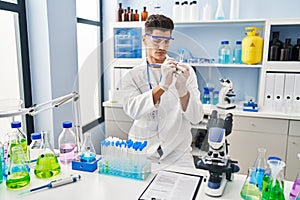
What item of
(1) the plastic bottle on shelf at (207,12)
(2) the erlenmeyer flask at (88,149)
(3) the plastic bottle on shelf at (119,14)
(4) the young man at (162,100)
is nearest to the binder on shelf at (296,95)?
(1) the plastic bottle on shelf at (207,12)

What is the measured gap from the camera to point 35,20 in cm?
200

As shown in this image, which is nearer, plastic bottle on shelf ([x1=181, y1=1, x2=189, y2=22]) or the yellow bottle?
the yellow bottle

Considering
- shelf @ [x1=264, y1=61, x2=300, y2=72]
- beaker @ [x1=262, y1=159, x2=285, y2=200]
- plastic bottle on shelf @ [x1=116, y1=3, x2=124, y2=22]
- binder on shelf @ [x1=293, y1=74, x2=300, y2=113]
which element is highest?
plastic bottle on shelf @ [x1=116, y1=3, x2=124, y2=22]

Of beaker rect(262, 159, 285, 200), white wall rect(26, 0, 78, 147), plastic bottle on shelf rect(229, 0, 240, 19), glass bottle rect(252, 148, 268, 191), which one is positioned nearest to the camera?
beaker rect(262, 159, 285, 200)

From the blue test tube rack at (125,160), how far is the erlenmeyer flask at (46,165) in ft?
0.65

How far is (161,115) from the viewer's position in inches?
48.4

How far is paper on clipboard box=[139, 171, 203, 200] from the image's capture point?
98cm

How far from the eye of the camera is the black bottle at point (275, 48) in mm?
2301

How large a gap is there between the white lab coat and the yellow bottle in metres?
1.32

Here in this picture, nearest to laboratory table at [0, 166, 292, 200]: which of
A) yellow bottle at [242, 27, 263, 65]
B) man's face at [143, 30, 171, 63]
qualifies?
man's face at [143, 30, 171, 63]

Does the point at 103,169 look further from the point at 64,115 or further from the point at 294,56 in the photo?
the point at 294,56

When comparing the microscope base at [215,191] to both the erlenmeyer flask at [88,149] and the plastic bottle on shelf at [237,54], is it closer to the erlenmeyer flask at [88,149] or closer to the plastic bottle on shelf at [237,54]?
the erlenmeyer flask at [88,149]

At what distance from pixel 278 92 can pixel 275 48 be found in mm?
392

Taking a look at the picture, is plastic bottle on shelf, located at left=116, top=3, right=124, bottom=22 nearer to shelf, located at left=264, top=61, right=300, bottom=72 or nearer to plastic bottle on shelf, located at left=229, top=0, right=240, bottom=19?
plastic bottle on shelf, located at left=229, top=0, right=240, bottom=19
